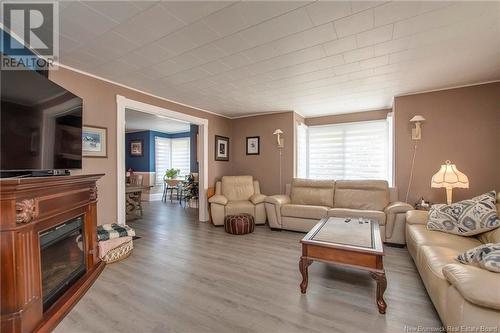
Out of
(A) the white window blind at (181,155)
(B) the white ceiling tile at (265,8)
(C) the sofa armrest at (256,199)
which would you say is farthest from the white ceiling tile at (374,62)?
(A) the white window blind at (181,155)

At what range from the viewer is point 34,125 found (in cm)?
180

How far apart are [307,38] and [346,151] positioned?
346cm

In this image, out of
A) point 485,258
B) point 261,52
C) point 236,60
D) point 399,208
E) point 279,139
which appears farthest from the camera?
point 279,139

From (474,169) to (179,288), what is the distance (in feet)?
14.1

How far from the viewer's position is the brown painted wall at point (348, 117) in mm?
4723

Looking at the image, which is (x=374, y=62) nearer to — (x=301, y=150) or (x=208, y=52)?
(x=208, y=52)

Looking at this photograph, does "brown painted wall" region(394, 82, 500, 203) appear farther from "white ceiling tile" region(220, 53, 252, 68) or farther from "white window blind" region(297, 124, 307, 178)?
"white ceiling tile" region(220, 53, 252, 68)

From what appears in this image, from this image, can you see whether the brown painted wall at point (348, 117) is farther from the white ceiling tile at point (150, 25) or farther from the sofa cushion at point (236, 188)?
the white ceiling tile at point (150, 25)

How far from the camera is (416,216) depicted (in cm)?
285

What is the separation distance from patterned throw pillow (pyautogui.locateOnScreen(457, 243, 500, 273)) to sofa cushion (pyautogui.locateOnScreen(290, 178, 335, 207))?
267 centimetres

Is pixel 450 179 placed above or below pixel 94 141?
below

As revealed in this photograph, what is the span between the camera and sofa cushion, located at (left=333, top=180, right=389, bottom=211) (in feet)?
A: 12.5

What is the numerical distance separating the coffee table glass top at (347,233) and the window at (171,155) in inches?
241

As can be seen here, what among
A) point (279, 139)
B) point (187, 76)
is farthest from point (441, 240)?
point (187, 76)
